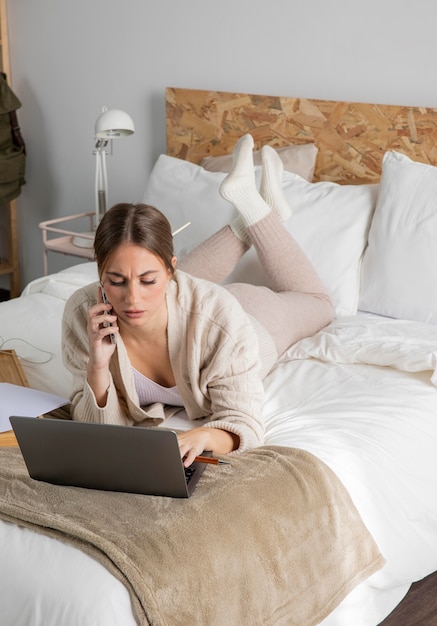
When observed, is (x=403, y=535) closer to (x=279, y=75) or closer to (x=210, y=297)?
(x=210, y=297)

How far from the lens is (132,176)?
3955 millimetres

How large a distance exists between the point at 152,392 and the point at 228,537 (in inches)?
22.4

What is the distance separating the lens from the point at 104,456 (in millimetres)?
1668

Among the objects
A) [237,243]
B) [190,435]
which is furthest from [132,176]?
[190,435]

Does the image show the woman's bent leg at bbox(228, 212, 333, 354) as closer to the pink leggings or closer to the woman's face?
the pink leggings

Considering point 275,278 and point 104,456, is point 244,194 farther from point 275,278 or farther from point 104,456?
point 104,456

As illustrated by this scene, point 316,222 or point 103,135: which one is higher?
point 103,135

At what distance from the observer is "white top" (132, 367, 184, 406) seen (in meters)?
2.11

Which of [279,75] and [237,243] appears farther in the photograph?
[279,75]

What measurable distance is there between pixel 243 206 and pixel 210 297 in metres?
0.74

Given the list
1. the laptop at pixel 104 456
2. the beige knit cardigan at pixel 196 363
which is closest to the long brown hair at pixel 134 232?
the beige knit cardigan at pixel 196 363

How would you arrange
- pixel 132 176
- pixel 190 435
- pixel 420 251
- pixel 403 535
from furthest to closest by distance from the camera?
pixel 132 176, pixel 420 251, pixel 403 535, pixel 190 435

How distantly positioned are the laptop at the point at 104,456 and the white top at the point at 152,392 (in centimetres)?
38

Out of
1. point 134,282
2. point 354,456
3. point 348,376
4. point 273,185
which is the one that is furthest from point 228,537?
point 273,185
